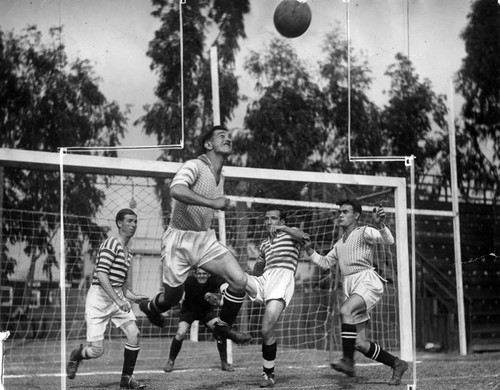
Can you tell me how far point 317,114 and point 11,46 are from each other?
5.94 meters

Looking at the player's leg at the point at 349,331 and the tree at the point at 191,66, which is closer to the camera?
the player's leg at the point at 349,331

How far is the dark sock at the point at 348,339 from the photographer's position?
6527 millimetres

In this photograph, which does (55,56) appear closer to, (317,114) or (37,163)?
(317,114)

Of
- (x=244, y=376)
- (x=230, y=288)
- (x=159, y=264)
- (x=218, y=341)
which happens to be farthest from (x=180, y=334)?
(x=159, y=264)

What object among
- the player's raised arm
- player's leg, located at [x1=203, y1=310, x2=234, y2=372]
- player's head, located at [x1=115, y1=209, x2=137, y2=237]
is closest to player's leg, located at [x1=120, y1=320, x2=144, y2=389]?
player's head, located at [x1=115, y1=209, x2=137, y2=237]

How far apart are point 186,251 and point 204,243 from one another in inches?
6.2

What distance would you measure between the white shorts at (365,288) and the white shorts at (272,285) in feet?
1.96

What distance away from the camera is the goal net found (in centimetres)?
1001

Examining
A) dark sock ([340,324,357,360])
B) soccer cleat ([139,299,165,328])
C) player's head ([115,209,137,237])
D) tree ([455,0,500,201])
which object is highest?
tree ([455,0,500,201])

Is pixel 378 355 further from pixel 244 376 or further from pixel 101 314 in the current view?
pixel 101 314

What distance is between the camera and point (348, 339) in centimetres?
659

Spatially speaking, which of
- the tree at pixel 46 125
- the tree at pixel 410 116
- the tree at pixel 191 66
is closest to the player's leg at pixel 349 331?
the tree at pixel 46 125

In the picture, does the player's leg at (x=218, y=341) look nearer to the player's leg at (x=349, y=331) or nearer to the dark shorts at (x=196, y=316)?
the dark shorts at (x=196, y=316)

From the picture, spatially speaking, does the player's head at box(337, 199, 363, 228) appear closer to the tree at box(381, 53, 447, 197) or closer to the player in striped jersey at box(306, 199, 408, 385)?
the player in striped jersey at box(306, 199, 408, 385)
